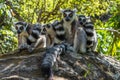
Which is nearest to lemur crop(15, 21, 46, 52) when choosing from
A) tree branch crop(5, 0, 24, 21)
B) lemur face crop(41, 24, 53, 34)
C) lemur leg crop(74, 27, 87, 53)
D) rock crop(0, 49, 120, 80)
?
lemur face crop(41, 24, 53, 34)

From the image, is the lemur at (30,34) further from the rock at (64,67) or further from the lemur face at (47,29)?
the rock at (64,67)

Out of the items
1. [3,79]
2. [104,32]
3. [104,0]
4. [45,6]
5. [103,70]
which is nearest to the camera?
[3,79]

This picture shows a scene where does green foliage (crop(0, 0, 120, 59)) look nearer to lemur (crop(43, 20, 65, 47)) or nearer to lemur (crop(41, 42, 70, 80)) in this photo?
lemur (crop(43, 20, 65, 47))

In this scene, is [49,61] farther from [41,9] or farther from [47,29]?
[41,9]

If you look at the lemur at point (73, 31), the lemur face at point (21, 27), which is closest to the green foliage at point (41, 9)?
the lemur face at point (21, 27)

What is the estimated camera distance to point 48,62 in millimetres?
6734

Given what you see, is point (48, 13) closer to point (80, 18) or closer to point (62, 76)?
point (80, 18)

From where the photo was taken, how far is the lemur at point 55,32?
9.64 metres

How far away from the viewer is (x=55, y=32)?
9859 millimetres

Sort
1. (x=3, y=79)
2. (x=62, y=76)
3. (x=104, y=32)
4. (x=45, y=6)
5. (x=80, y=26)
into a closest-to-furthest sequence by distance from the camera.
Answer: (x=3, y=79)
(x=62, y=76)
(x=80, y=26)
(x=104, y=32)
(x=45, y=6)

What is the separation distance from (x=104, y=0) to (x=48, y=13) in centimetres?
267

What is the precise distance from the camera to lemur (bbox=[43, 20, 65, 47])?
964 centimetres

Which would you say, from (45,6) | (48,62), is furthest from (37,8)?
(48,62)

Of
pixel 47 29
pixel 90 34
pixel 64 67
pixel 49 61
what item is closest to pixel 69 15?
pixel 47 29
